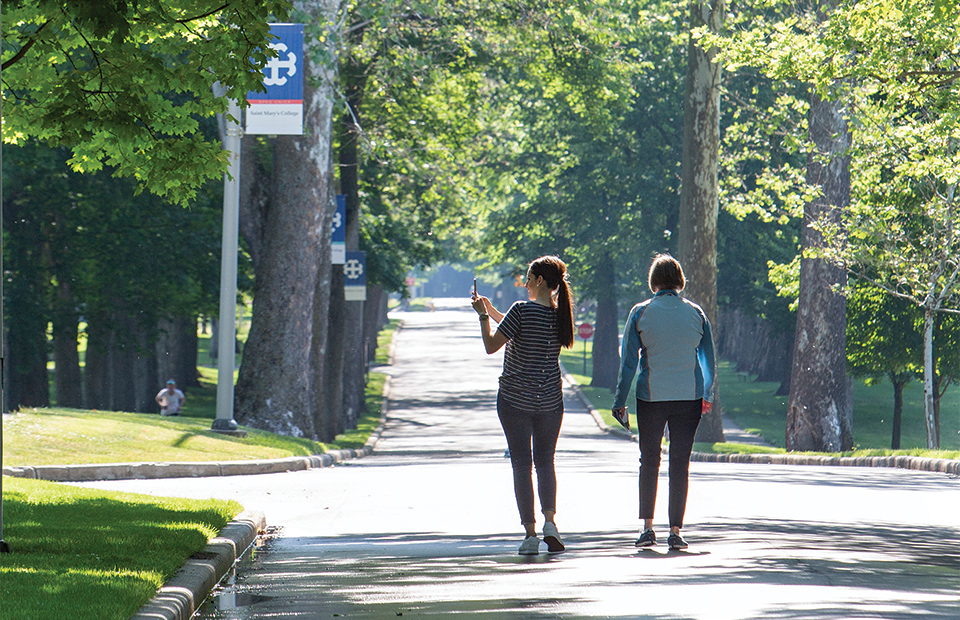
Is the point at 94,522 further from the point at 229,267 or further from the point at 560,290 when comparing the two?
the point at 229,267

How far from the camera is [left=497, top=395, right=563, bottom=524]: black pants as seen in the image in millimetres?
8445

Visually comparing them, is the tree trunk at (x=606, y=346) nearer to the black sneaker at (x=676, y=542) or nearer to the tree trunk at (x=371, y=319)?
the tree trunk at (x=371, y=319)

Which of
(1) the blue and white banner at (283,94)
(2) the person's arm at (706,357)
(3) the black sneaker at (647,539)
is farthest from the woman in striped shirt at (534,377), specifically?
(1) the blue and white banner at (283,94)

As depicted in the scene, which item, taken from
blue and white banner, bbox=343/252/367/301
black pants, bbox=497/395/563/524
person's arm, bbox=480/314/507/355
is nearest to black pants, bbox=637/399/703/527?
black pants, bbox=497/395/563/524

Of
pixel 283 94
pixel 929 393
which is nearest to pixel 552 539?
pixel 283 94

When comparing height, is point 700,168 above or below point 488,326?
above

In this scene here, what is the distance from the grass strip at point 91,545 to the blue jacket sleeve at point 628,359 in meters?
2.78

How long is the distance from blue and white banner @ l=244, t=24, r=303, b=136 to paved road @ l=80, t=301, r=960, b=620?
4808 millimetres

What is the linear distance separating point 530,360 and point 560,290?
1.66 feet

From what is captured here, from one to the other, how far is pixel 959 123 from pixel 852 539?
722 cm

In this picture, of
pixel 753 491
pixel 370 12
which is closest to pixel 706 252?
pixel 370 12

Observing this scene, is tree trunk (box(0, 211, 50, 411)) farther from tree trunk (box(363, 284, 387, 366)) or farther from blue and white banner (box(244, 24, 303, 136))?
tree trunk (box(363, 284, 387, 366))

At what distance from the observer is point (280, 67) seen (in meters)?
19.3

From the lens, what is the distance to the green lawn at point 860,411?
40500mm
